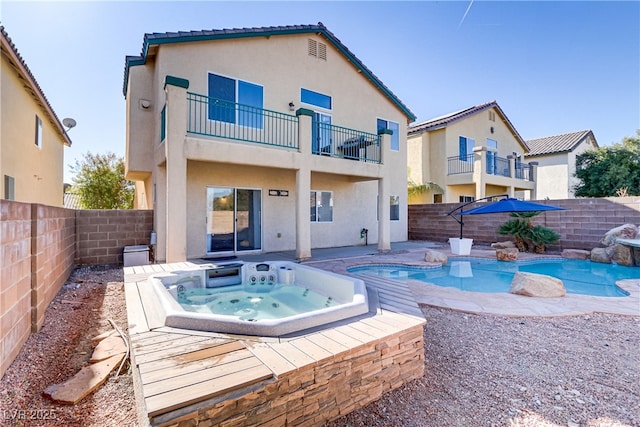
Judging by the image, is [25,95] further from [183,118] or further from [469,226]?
[469,226]

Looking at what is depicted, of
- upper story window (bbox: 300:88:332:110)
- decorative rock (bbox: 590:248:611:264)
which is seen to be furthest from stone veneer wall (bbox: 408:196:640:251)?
upper story window (bbox: 300:88:332:110)

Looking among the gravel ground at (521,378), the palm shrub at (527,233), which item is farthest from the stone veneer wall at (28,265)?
the palm shrub at (527,233)

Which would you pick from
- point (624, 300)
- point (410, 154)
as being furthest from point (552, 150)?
point (624, 300)

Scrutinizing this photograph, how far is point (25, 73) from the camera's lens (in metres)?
8.52

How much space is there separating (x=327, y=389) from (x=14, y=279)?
11.8 ft

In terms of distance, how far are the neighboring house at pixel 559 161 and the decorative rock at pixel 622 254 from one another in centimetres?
1461

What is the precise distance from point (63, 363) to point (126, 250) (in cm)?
611

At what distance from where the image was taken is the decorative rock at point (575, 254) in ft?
35.8

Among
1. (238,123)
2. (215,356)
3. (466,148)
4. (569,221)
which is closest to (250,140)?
(238,123)

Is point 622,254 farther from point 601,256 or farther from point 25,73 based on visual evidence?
point 25,73

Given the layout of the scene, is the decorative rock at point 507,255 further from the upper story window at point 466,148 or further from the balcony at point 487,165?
the upper story window at point 466,148

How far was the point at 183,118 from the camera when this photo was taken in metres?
7.75

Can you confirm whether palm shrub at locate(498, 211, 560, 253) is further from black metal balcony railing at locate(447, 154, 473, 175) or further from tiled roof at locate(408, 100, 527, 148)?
tiled roof at locate(408, 100, 527, 148)

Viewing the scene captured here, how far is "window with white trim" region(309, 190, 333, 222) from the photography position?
1235 centimetres
